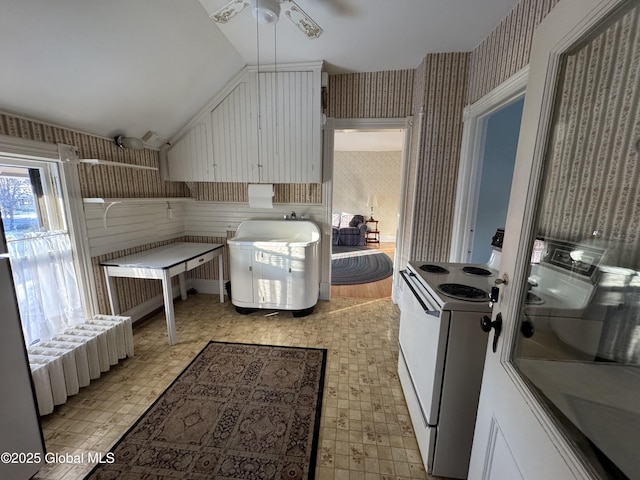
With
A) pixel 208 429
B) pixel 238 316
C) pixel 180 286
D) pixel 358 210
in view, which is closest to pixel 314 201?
pixel 238 316

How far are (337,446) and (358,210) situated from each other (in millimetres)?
6860

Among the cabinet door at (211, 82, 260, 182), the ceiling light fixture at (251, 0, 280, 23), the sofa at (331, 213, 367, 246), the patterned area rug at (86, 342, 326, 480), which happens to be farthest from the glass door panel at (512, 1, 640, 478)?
the sofa at (331, 213, 367, 246)

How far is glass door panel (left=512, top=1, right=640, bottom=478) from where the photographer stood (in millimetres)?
704

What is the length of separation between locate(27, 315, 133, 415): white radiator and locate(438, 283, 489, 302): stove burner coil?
7.62ft

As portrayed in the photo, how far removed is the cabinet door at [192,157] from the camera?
10.0 ft

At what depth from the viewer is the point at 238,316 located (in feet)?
10.1

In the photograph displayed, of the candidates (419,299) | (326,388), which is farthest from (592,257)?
(326,388)

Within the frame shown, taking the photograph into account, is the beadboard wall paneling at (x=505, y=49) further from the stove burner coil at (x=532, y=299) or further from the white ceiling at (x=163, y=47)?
the stove burner coil at (x=532, y=299)

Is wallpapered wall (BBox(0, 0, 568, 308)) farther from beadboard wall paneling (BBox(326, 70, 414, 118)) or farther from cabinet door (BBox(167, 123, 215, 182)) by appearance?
cabinet door (BBox(167, 123, 215, 182))

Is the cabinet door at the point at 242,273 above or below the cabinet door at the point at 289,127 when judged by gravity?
below

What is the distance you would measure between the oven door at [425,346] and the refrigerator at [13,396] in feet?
6.17

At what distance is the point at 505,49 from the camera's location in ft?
6.34

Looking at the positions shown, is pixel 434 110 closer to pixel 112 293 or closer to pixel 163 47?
pixel 163 47

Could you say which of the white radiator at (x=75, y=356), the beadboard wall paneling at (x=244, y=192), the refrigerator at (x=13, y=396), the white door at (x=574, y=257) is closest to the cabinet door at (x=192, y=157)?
the beadboard wall paneling at (x=244, y=192)
